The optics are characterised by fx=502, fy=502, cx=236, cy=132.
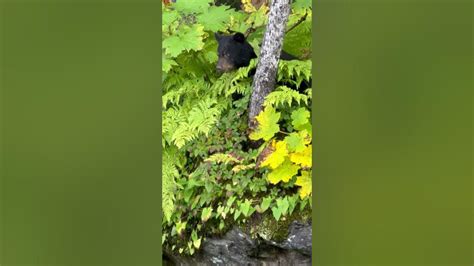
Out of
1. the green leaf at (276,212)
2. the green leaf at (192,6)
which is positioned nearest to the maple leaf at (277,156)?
the green leaf at (276,212)

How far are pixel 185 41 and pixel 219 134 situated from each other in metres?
0.51

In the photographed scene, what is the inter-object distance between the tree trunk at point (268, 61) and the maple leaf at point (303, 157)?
27 cm

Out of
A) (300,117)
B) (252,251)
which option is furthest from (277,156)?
(252,251)

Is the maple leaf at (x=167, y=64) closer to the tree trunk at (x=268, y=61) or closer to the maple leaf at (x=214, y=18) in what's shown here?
the maple leaf at (x=214, y=18)

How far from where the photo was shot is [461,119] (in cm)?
161

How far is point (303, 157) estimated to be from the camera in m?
2.36

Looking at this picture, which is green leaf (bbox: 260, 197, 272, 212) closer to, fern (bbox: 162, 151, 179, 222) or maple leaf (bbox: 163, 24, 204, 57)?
fern (bbox: 162, 151, 179, 222)

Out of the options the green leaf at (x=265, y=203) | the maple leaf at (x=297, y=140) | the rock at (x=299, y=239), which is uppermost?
the maple leaf at (x=297, y=140)

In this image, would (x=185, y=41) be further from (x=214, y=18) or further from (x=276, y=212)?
(x=276, y=212)

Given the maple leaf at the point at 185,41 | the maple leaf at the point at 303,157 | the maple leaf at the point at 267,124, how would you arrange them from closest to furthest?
the maple leaf at the point at 303,157 < the maple leaf at the point at 267,124 < the maple leaf at the point at 185,41

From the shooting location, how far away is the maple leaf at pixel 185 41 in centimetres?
254
